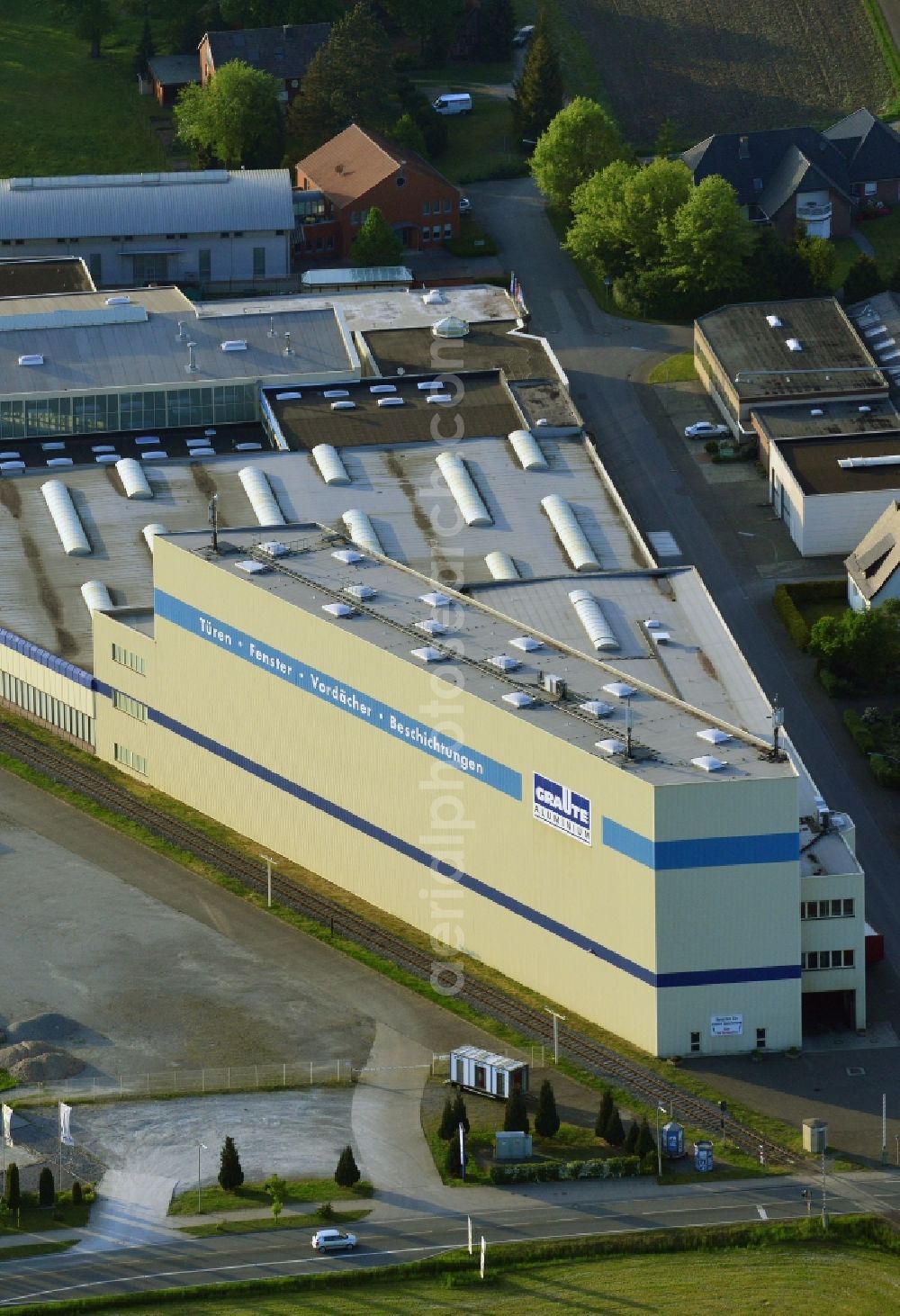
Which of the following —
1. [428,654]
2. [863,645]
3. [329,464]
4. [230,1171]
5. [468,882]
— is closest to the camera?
[230,1171]

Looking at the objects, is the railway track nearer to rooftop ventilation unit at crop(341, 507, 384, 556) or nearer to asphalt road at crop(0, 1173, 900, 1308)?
asphalt road at crop(0, 1173, 900, 1308)

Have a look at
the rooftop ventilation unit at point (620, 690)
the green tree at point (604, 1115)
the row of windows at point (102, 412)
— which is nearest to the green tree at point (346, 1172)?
the green tree at point (604, 1115)

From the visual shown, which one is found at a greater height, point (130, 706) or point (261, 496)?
point (261, 496)

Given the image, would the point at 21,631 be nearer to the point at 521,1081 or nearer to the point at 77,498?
the point at 77,498

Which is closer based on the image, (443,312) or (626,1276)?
(626,1276)

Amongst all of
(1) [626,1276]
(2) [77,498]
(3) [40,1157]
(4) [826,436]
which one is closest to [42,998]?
(3) [40,1157]

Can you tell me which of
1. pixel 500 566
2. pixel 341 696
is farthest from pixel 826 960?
pixel 500 566

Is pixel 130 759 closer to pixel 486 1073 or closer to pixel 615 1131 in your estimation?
pixel 486 1073

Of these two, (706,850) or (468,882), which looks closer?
(706,850)
